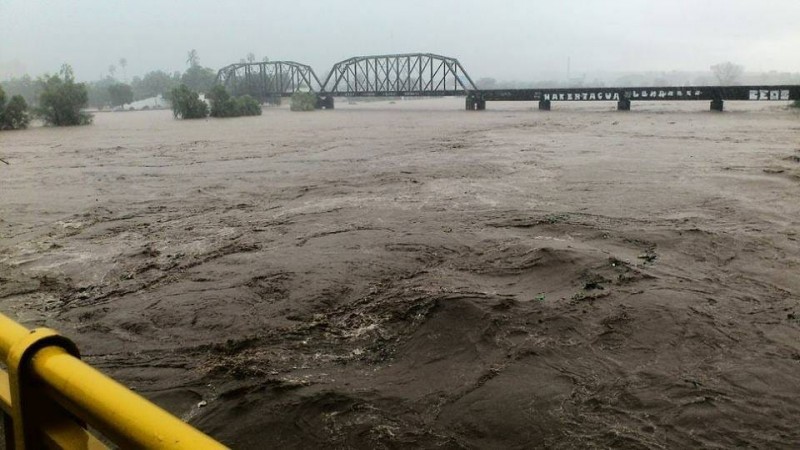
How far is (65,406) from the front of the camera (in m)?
1.72

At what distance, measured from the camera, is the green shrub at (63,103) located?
4247cm

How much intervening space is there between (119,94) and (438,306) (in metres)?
103

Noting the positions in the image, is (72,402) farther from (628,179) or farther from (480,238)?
(628,179)

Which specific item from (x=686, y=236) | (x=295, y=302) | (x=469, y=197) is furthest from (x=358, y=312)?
(x=469, y=197)

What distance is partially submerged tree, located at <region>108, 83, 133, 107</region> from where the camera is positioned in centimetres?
9444

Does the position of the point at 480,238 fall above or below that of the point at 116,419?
below

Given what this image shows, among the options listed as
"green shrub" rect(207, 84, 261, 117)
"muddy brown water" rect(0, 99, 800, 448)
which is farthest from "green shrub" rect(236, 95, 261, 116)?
"muddy brown water" rect(0, 99, 800, 448)

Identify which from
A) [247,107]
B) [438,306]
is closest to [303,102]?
[247,107]

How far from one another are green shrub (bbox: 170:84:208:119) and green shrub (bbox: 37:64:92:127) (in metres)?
9.45

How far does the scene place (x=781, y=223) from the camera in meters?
8.19

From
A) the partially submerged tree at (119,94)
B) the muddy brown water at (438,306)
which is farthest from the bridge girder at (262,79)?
the muddy brown water at (438,306)

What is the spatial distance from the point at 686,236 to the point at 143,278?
21.4ft

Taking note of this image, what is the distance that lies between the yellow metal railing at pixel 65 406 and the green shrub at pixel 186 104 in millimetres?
55792

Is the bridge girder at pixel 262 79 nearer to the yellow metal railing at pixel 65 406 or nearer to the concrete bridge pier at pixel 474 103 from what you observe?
the concrete bridge pier at pixel 474 103
